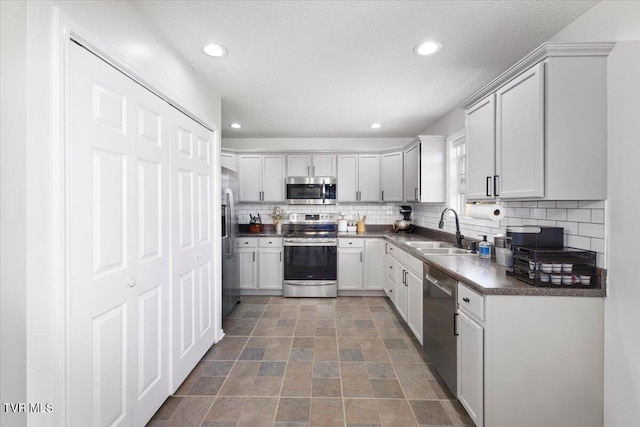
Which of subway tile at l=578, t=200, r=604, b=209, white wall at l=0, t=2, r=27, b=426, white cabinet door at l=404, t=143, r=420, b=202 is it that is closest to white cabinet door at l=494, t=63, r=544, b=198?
subway tile at l=578, t=200, r=604, b=209

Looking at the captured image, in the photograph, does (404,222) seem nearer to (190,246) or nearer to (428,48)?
(428,48)

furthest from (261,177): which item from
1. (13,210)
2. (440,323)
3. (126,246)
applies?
(13,210)

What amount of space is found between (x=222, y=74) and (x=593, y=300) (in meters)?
3.02

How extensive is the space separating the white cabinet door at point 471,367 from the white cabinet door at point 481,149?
0.96 m

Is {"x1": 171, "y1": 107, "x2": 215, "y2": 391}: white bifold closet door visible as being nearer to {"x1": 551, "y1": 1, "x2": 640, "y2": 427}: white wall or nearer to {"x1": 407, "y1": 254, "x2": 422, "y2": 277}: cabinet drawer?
{"x1": 407, "y1": 254, "x2": 422, "y2": 277}: cabinet drawer

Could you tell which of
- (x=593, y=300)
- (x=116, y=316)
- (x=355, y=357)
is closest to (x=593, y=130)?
(x=593, y=300)

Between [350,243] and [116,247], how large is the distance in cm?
324

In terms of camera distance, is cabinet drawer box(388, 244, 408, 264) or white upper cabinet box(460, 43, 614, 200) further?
cabinet drawer box(388, 244, 408, 264)

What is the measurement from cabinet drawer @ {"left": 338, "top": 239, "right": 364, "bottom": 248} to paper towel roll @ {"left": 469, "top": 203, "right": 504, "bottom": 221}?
1.93 m

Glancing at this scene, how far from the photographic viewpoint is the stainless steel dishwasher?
196 cm

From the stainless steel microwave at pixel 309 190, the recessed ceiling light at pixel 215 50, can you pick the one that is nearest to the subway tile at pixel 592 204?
the recessed ceiling light at pixel 215 50

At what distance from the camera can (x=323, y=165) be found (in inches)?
183

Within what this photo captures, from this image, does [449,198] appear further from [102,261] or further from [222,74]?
[102,261]

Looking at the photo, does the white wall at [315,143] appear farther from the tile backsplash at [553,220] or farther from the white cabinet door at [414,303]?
the white cabinet door at [414,303]
